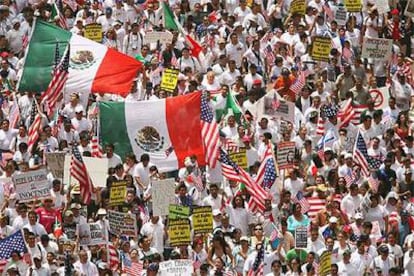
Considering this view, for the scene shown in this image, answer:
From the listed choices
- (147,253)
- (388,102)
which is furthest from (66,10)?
(147,253)

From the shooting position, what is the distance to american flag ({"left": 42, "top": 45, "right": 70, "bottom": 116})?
4125cm

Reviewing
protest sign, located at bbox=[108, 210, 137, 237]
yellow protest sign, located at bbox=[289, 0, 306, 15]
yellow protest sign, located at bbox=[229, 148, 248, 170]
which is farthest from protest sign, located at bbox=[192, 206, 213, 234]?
yellow protest sign, located at bbox=[289, 0, 306, 15]

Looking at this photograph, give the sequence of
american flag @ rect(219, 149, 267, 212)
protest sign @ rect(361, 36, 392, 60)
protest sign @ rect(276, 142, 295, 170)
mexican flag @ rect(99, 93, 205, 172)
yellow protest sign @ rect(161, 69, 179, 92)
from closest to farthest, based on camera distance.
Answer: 1. american flag @ rect(219, 149, 267, 212)
2. mexican flag @ rect(99, 93, 205, 172)
3. protest sign @ rect(276, 142, 295, 170)
4. yellow protest sign @ rect(161, 69, 179, 92)
5. protest sign @ rect(361, 36, 392, 60)

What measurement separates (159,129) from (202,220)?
9.84ft

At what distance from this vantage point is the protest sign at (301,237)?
38.2 m

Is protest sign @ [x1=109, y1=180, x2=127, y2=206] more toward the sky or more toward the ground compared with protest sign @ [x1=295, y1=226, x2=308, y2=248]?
more toward the sky

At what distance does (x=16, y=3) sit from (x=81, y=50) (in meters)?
6.56

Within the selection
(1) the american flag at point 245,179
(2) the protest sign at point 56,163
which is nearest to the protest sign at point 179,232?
(1) the american flag at point 245,179

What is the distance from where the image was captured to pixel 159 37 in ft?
152

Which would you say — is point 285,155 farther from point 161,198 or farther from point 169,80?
point 169,80

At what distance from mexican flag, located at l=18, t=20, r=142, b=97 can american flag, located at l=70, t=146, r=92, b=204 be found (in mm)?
3589

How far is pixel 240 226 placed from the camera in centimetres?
3950

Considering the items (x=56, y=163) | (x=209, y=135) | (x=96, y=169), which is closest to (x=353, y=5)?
(x=209, y=135)

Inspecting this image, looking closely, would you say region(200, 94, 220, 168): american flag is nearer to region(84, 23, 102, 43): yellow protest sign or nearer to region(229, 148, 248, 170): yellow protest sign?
region(229, 148, 248, 170): yellow protest sign
